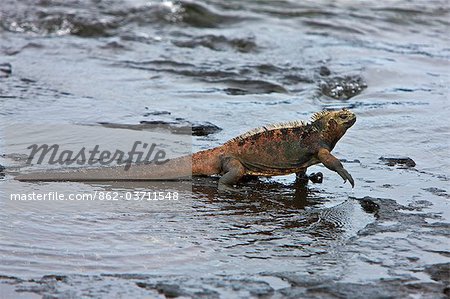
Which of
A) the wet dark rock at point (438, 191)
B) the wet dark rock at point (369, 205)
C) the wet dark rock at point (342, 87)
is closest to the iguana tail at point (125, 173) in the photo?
the wet dark rock at point (369, 205)

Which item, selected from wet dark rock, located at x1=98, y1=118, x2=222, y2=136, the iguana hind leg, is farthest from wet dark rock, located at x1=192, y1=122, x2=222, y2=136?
the iguana hind leg

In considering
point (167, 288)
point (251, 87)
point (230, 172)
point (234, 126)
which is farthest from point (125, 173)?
point (251, 87)

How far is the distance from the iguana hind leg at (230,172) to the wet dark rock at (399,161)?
1522mm

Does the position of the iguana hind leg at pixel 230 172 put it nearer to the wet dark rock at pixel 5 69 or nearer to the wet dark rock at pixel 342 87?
the wet dark rock at pixel 342 87

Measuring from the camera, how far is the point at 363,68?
12672 millimetres

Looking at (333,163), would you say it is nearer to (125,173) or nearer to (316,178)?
(316,178)

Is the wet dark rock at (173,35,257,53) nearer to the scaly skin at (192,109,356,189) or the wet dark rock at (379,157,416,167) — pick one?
the wet dark rock at (379,157,416,167)

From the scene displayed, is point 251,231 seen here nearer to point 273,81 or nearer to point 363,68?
point 273,81

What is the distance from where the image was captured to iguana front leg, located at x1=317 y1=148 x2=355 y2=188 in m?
6.94

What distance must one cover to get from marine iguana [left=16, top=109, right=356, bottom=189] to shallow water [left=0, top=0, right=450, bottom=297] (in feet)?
0.52

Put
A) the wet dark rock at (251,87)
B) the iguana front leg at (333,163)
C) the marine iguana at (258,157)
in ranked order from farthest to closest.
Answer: the wet dark rock at (251,87)
the marine iguana at (258,157)
the iguana front leg at (333,163)

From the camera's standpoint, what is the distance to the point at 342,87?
11625 millimetres

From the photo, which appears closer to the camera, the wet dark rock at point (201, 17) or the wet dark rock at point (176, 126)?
the wet dark rock at point (176, 126)

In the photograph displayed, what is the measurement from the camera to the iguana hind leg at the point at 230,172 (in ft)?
23.5
